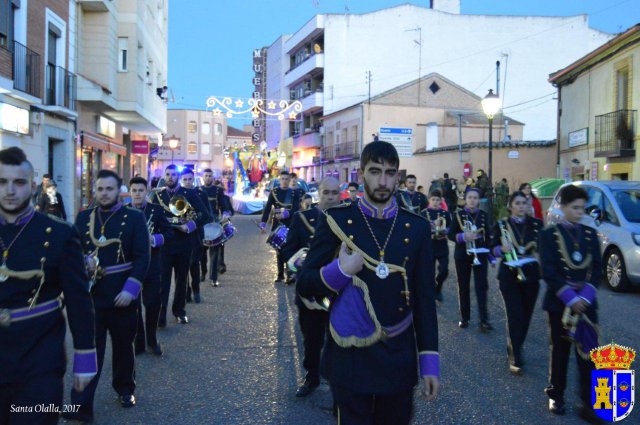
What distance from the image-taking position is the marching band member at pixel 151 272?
7105 millimetres

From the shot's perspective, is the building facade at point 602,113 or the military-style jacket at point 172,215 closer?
the military-style jacket at point 172,215

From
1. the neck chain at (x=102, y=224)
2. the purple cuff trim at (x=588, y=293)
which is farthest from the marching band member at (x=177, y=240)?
the purple cuff trim at (x=588, y=293)

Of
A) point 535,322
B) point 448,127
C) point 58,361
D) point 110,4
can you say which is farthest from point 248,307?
point 448,127

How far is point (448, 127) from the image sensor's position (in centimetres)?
4294

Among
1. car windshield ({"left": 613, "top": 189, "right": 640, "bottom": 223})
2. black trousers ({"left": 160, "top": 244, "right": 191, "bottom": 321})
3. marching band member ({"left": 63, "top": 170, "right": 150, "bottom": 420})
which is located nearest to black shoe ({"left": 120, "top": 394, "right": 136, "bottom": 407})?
marching band member ({"left": 63, "top": 170, "right": 150, "bottom": 420})

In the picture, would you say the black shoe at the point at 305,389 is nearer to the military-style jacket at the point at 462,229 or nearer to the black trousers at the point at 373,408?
the black trousers at the point at 373,408

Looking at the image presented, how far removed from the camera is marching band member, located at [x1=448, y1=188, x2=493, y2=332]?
8.55m

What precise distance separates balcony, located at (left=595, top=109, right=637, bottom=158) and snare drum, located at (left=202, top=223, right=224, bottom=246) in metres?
16.2

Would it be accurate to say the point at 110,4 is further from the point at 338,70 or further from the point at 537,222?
the point at 338,70

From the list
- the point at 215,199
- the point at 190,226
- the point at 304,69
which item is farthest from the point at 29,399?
the point at 304,69

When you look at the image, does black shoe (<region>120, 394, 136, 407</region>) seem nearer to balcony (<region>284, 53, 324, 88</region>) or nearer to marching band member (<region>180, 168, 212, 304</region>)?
marching band member (<region>180, 168, 212, 304</region>)

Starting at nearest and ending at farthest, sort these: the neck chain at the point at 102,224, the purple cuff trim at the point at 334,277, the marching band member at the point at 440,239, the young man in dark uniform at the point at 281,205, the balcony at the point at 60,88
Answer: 1. the purple cuff trim at the point at 334,277
2. the neck chain at the point at 102,224
3. the marching band member at the point at 440,239
4. the young man in dark uniform at the point at 281,205
5. the balcony at the point at 60,88

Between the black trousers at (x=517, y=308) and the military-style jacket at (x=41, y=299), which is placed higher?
the military-style jacket at (x=41, y=299)

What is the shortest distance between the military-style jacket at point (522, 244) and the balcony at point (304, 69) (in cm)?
4781
